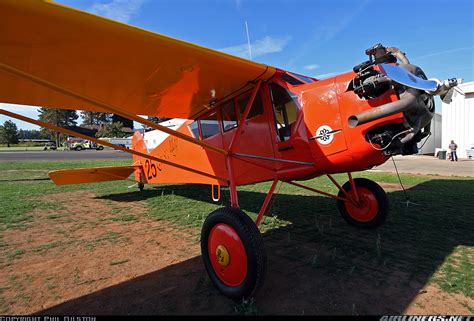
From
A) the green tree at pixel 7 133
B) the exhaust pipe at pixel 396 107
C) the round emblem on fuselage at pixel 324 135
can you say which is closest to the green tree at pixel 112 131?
the green tree at pixel 7 133

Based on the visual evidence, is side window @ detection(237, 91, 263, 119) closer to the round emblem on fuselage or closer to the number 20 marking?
the round emblem on fuselage

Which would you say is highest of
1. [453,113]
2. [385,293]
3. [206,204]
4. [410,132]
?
[453,113]

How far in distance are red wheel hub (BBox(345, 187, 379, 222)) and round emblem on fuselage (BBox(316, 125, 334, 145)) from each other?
6.72 feet

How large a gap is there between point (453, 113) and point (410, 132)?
2359cm

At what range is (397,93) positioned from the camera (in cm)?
289

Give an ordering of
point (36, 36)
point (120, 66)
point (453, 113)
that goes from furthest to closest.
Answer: point (453, 113), point (120, 66), point (36, 36)

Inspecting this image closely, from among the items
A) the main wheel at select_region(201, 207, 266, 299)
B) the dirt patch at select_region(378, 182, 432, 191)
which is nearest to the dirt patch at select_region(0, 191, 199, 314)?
the main wheel at select_region(201, 207, 266, 299)

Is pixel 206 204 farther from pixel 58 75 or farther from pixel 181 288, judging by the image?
pixel 58 75

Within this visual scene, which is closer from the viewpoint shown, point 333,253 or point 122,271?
point 122,271

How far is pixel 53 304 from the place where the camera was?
2.75 m

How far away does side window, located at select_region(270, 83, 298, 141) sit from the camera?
380 centimetres

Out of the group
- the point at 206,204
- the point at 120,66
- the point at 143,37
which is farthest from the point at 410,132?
the point at 206,204

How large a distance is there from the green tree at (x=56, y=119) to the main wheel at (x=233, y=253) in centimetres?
9048

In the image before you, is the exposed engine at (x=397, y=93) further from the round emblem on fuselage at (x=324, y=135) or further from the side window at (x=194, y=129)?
the side window at (x=194, y=129)
